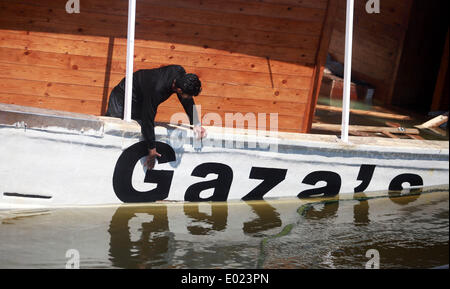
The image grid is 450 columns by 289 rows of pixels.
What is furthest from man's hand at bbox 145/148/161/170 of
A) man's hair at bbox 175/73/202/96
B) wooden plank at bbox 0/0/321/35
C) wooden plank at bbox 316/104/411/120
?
wooden plank at bbox 316/104/411/120

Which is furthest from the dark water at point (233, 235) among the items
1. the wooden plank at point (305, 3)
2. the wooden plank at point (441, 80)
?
the wooden plank at point (441, 80)

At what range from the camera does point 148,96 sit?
6.11m

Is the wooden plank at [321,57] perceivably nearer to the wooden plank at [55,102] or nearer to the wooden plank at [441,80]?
the wooden plank at [55,102]

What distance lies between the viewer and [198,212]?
6.46m

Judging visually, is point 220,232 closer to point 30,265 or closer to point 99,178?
point 99,178

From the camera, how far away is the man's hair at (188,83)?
603cm

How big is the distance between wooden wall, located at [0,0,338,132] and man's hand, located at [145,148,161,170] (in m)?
1.15

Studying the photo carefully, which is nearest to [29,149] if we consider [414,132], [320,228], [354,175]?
[320,228]

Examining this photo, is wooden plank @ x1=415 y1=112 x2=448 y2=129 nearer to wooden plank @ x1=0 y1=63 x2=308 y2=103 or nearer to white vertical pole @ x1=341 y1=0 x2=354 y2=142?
wooden plank @ x1=0 y1=63 x2=308 y2=103

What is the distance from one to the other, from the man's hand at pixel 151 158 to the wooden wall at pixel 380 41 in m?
7.30

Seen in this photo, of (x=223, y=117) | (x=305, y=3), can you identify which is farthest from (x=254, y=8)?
(x=223, y=117)

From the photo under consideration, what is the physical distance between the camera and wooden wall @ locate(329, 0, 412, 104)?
39.1ft

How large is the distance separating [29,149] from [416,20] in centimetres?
867

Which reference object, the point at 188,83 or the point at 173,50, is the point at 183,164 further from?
the point at 173,50
